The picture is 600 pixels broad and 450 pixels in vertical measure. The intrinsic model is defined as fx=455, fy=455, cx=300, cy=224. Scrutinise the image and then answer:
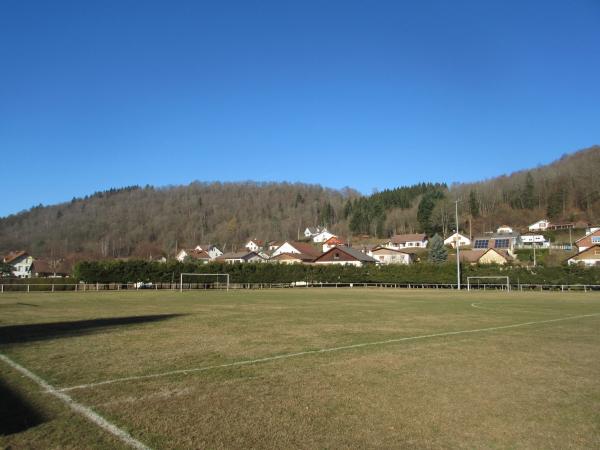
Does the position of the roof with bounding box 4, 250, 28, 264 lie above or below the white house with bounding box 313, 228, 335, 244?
below

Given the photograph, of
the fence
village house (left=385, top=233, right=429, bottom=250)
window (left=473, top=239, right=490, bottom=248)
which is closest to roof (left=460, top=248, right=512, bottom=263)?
window (left=473, top=239, right=490, bottom=248)

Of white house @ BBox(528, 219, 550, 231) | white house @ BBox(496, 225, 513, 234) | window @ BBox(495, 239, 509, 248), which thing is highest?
Answer: white house @ BBox(528, 219, 550, 231)

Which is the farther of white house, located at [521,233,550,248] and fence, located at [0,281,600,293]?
white house, located at [521,233,550,248]

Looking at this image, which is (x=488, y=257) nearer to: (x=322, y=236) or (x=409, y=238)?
(x=409, y=238)

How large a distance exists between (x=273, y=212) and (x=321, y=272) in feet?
353

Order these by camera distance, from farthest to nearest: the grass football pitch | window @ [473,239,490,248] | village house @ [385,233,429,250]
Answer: village house @ [385,233,429,250] < window @ [473,239,490,248] < the grass football pitch

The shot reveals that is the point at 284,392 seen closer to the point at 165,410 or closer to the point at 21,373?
the point at 165,410

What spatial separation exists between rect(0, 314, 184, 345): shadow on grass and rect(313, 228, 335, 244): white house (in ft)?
419

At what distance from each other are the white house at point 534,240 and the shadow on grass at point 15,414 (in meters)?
117

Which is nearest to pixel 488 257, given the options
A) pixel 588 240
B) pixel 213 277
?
pixel 588 240

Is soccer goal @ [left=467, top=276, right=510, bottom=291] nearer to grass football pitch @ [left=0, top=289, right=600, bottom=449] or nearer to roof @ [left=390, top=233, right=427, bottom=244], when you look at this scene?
grass football pitch @ [left=0, top=289, right=600, bottom=449]

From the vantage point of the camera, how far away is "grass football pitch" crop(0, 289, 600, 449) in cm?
519

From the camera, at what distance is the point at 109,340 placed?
1192 cm

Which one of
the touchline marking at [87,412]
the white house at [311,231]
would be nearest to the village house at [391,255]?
the white house at [311,231]
